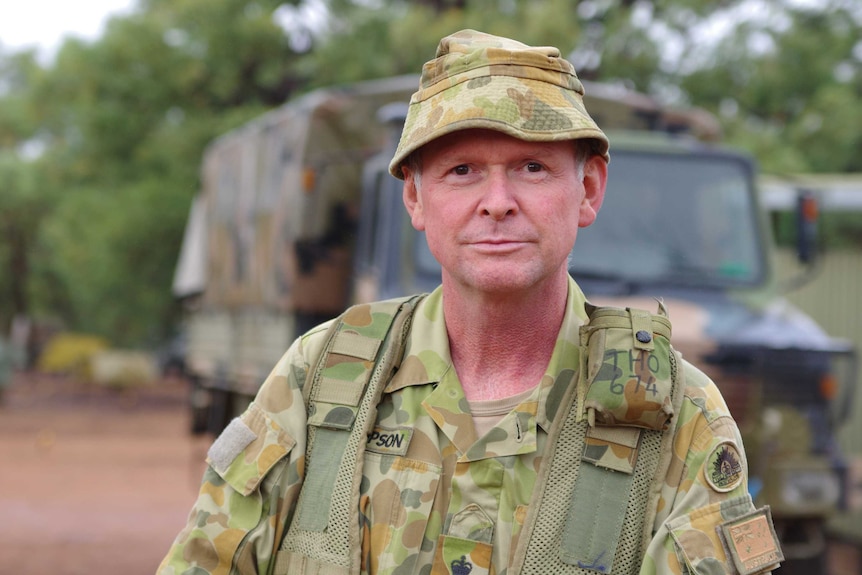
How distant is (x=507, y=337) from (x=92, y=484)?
9.93 m

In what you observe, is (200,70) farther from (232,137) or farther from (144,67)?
(232,137)

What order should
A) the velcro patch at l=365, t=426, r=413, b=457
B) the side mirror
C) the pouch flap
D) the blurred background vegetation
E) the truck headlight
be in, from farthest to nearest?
1. the blurred background vegetation
2. the side mirror
3. the truck headlight
4. the velcro patch at l=365, t=426, r=413, b=457
5. the pouch flap

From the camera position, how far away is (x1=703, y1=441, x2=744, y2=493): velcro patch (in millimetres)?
1928

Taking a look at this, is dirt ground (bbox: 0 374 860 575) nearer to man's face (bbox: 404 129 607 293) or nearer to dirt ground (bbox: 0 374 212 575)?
dirt ground (bbox: 0 374 212 575)

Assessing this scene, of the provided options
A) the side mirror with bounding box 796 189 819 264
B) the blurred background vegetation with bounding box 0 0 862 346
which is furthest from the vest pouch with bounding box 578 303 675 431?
the blurred background vegetation with bounding box 0 0 862 346

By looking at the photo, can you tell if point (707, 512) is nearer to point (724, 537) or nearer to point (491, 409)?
point (724, 537)

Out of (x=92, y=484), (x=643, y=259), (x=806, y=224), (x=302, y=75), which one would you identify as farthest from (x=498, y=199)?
(x=302, y=75)

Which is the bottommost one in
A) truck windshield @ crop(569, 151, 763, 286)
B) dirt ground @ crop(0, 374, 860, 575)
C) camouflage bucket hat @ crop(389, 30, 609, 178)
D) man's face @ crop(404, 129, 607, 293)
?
dirt ground @ crop(0, 374, 860, 575)

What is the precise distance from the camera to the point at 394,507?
2.06 meters

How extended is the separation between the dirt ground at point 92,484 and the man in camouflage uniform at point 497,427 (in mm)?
5790

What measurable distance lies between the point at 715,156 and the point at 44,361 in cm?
2533

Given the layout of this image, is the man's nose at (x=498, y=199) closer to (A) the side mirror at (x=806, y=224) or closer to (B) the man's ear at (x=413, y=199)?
(B) the man's ear at (x=413, y=199)

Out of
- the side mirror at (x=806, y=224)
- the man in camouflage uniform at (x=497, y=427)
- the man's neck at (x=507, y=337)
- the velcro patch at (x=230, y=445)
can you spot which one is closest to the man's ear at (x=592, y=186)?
the man in camouflage uniform at (x=497, y=427)

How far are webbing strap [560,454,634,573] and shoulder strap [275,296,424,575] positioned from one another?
1.14ft
